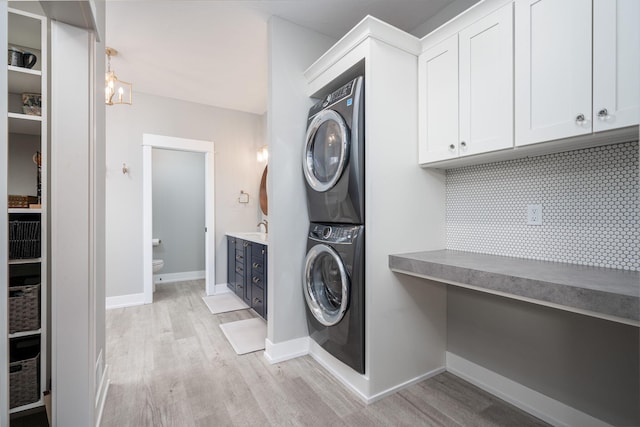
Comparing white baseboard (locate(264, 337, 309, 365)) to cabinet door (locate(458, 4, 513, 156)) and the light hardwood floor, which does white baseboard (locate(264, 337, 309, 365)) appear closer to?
the light hardwood floor

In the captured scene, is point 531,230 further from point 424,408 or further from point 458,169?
point 424,408

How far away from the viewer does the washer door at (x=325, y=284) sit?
1.88 meters

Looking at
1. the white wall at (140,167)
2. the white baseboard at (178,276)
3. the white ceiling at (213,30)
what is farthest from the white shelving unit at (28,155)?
the white baseboard at (178,276)

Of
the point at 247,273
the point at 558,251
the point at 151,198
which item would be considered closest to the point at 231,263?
the point at 247,273

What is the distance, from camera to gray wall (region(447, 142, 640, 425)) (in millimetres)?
1288

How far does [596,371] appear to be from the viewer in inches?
53.4

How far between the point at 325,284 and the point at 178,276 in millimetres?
3808

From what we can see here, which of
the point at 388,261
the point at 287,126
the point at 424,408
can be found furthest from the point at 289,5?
the point at 424,408

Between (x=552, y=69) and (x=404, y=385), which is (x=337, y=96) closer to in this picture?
(x=552, y=69)

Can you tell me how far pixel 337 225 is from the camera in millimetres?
1993

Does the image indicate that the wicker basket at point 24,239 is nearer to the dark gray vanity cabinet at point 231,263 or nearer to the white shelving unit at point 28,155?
the white shelving unit at point 28,155

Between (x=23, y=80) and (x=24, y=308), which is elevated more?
(x=23, y=80)

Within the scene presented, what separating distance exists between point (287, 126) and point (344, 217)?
0.95 m

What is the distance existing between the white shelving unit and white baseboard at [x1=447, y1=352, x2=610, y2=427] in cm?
255
